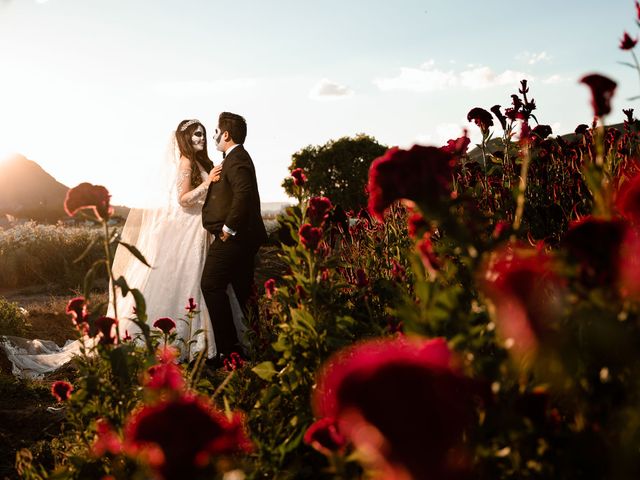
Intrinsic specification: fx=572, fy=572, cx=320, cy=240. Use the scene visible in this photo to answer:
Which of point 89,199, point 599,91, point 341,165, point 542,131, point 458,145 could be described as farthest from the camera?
point 341,165

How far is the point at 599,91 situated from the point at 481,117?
6.90 ft

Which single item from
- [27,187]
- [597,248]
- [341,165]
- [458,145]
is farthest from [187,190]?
[27,187]

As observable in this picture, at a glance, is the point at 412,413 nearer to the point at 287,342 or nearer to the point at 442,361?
the point at 442,361

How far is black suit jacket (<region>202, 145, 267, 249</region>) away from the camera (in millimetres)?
5344

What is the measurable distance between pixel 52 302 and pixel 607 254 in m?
9.35

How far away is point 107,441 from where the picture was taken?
62.5 inches

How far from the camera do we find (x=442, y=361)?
2.56 ft

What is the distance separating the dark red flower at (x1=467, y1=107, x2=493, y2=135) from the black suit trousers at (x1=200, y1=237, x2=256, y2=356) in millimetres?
2844

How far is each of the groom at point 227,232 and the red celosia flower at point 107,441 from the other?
140 inches

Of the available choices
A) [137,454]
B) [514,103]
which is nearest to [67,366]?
[514,103]

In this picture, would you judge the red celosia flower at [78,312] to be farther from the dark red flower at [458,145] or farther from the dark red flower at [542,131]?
the dark red flower at [542,131]

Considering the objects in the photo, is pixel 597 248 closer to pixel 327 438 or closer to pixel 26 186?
pixel 327 438

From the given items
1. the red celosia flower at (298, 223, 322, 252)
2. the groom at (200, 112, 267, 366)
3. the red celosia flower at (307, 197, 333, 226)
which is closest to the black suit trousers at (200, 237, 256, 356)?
the groom at (200, 112, 267, 366)

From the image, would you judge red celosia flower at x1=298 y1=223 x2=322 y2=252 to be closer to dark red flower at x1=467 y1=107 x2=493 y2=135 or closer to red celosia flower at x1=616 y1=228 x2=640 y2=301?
red celosia flower at x1=616 y1=228 x2=640 y2=301
